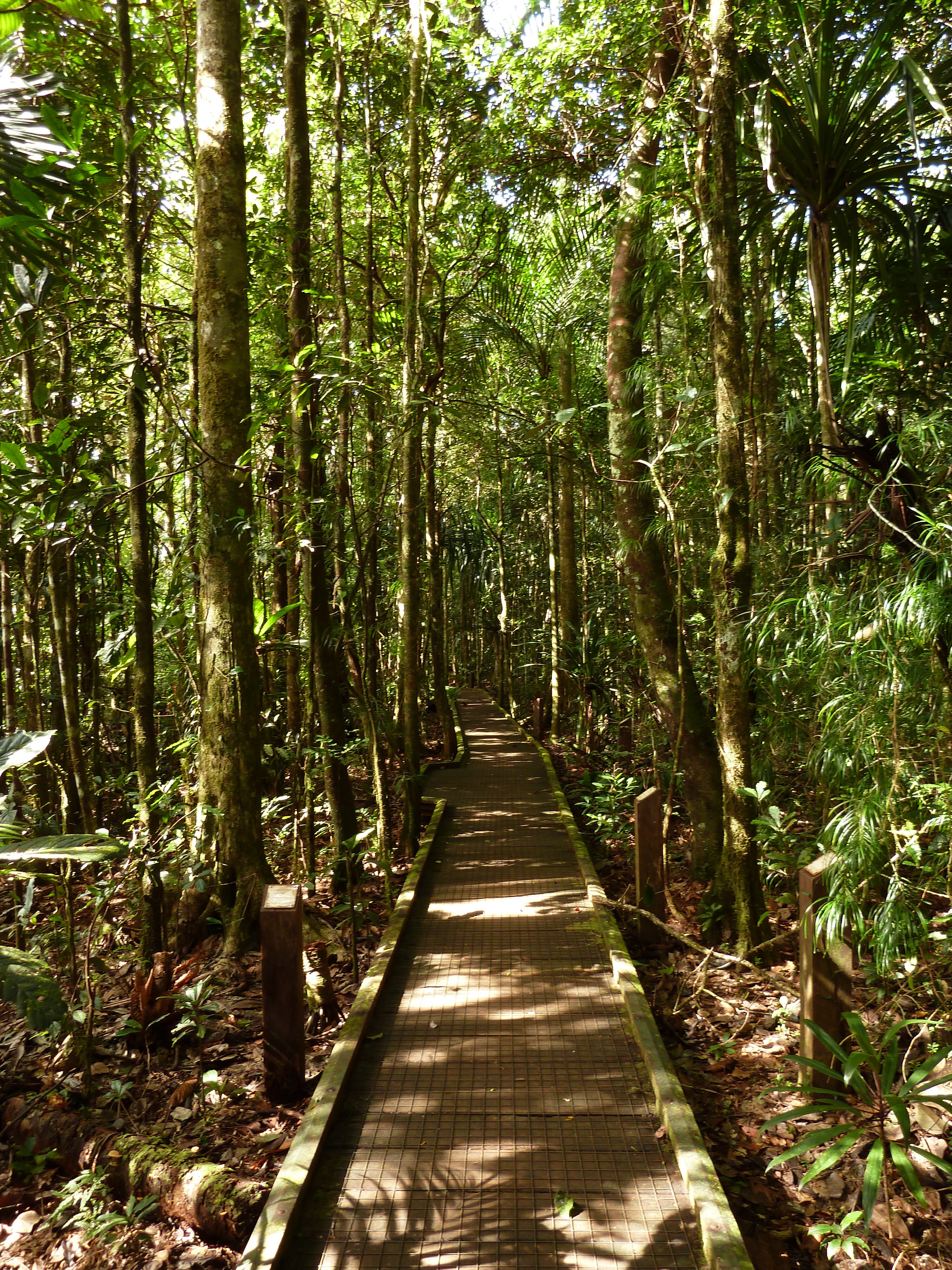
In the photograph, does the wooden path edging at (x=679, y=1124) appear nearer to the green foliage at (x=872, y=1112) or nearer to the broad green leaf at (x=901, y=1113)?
the green foliage at (x=872, y=1112)

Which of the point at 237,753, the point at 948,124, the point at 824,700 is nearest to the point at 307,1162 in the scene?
the point at 237,753

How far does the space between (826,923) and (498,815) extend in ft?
17.8

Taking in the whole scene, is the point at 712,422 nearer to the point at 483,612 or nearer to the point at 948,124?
the point at 948,124

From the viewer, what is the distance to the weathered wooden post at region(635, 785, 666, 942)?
577cm

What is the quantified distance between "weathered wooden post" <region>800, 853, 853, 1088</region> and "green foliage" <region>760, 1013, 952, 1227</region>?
0.14m

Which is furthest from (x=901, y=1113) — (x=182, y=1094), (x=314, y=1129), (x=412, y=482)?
(x=412, y=482)

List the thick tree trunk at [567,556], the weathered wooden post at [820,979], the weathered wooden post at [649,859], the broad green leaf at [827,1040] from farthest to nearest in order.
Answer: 1. the thick tree trunk at [567,556]
2. the weathered wooden post at [649,859]
3. the weathered wooden post at [820,979]
4. the broad green leaf at [827,1040]

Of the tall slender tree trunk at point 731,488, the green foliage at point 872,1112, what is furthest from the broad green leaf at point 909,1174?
the tall slender tree trunk at point 731,488

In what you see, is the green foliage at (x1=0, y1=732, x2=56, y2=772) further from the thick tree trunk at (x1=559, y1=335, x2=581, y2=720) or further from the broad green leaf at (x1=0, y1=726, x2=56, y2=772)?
the thick tree trunk at (x1=559, y1=335, x2=581, y2=720)

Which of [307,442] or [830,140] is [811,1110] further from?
[307,442]

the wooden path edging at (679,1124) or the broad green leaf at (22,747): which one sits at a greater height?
the broad green leaf at (22,747)

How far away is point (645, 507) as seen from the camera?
6.89 metres

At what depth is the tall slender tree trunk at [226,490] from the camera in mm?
5176

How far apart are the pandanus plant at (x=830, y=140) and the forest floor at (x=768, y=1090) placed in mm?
3025
